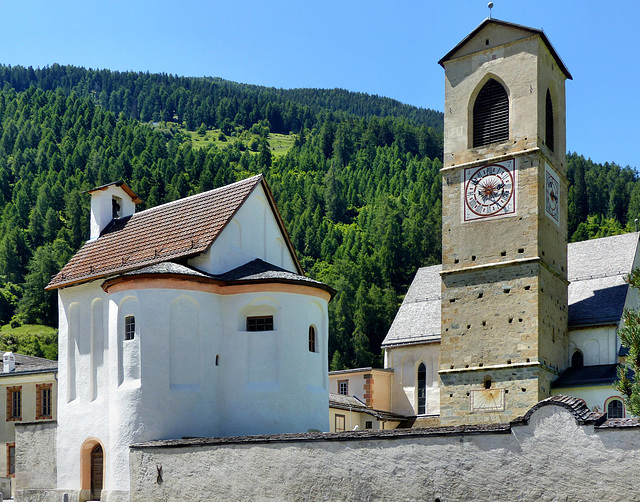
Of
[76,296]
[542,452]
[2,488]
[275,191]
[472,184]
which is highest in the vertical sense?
[275,191]

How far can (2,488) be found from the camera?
162 feet

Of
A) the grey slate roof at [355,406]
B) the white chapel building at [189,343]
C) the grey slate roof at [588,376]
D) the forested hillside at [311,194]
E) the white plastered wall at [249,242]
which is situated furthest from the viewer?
the forested hillside at [311,194]

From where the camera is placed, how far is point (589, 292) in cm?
4631

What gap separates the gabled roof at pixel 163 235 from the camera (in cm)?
3506

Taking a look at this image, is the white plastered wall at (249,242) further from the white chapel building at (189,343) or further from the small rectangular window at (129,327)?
the small rectangular window at (129,327)

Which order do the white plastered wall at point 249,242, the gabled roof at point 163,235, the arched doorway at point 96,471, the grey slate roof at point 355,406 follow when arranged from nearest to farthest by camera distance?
the arched doorway at point 96,471 < the white plastered wall at point 249,242 < the gabled roof at point 163,235 < the grey slate roof at point 355,406

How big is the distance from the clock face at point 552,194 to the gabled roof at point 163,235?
12.1 m

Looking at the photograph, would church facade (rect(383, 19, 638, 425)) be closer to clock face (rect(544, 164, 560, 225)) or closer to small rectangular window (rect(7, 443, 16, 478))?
clock face (rect(544, 164, 560, 225))

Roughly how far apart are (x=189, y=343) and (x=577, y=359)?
67.0 feet

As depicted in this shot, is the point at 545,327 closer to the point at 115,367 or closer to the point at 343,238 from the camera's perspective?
the point at 115,367

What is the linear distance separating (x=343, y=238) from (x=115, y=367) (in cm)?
10592

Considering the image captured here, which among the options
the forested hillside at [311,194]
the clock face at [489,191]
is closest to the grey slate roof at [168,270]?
the clock face at [489,191]

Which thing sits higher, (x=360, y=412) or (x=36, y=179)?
(x=36, y=179)

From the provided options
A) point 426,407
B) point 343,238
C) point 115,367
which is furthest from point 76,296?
point 343,238
